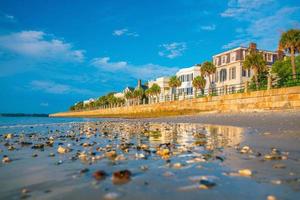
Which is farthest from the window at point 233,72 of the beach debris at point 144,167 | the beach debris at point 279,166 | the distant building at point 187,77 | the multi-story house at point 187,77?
the beach debris at point 144,167

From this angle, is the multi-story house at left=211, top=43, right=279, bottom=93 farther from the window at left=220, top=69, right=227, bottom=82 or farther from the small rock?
the small rock

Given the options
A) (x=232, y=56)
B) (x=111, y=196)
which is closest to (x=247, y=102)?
(x=111, y=196)

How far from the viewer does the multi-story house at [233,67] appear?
59344 mm

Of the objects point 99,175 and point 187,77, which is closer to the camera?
point 99,175

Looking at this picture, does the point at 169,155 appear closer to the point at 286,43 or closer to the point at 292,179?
the point at 292,179

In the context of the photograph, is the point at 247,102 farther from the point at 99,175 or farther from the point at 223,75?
the point at 223,75

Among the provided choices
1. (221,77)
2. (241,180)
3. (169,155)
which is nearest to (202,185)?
(241,180)

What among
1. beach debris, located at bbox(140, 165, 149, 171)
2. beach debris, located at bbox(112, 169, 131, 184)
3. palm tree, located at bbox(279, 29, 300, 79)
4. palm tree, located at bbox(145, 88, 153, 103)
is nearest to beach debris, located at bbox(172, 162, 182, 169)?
beach debris, located at bbox(140, 165, 149, 171)

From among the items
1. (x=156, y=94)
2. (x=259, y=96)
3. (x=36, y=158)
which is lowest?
(x=36, y=158)

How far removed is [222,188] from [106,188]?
113 cm

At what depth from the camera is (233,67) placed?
6128cm

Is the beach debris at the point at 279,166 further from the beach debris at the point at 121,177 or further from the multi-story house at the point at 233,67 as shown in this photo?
the multi-story house at the point at 233,67

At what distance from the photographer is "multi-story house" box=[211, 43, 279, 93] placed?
2336 inches

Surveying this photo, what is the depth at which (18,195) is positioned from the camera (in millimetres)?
2543
